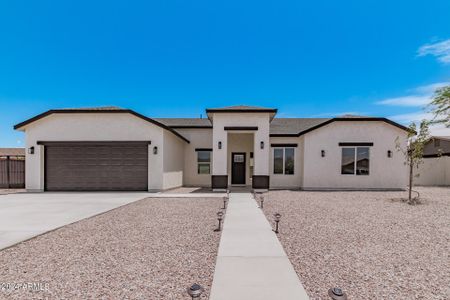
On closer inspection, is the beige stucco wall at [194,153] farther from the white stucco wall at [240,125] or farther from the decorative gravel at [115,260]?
the decorative gravel at [115,260]

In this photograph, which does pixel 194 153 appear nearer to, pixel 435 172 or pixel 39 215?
pixel 39 215

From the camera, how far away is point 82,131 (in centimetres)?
1436

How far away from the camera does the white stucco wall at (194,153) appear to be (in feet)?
61.1

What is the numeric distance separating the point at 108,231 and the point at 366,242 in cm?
629

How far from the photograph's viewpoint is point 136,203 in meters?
10.5

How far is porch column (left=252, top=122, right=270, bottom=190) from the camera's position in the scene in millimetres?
14445

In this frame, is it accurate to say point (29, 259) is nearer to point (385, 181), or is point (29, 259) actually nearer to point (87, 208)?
point (87, 208)

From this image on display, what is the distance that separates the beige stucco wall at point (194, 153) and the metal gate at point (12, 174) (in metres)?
10.7

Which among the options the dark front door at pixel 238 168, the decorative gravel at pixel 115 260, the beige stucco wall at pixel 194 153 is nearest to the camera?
the decorative gravel at pixel 115 260

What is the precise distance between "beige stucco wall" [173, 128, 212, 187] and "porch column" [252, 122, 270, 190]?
16.9 ft

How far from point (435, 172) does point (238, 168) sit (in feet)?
58.2

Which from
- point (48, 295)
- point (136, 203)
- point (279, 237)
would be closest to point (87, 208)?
point (136, 203)

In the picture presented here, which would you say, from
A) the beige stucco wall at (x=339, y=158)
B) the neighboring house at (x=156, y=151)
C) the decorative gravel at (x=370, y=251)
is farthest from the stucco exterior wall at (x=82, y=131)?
the beige stucco wall at (x=339, y=158)

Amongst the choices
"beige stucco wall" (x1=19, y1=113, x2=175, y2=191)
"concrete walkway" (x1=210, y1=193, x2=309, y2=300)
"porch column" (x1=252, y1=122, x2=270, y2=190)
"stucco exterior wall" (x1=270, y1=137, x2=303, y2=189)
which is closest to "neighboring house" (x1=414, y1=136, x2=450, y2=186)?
Result: "stucco exterior wall" (x1=270, y1=137, x2=303, y2=189)
